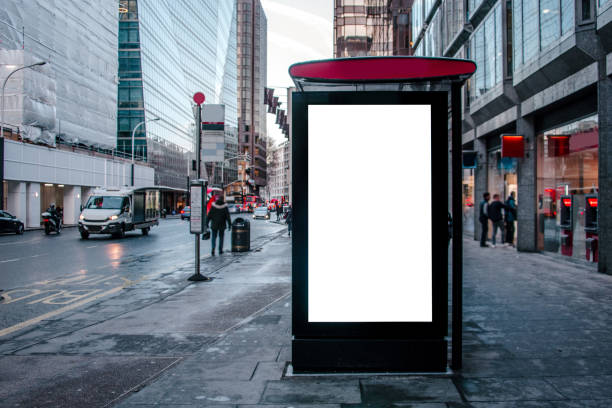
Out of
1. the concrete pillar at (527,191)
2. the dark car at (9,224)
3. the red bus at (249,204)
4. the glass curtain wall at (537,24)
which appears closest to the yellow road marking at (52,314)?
the glass curtain wall at (537,24)

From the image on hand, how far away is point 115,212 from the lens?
23.5m

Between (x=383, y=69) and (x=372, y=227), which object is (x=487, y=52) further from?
(x=372, y=227)

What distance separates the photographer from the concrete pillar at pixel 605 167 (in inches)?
411

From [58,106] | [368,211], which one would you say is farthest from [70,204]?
[368,211]

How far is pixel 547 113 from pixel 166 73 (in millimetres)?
69544

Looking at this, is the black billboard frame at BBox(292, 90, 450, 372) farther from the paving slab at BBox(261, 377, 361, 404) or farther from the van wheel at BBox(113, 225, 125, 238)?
the van wheel at BBox(113, 225, 125, 238)

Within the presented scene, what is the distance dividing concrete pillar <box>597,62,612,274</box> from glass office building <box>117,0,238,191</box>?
59033 mm

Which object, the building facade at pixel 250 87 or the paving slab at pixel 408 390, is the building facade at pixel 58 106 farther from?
the building facade at pixel 250 87

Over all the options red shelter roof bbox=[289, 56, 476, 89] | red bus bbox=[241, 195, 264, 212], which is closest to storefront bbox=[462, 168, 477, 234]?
red shelter roof bbox=[289, 56, 476, 89]

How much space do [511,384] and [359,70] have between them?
2.84m

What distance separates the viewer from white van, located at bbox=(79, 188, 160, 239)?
2269cm

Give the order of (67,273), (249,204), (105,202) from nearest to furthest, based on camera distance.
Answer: (67,273), (105,202), (249,204)

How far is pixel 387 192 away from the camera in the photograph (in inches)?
173

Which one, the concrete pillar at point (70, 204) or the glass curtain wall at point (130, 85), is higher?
the glass curtain wall at point (130, 85)
